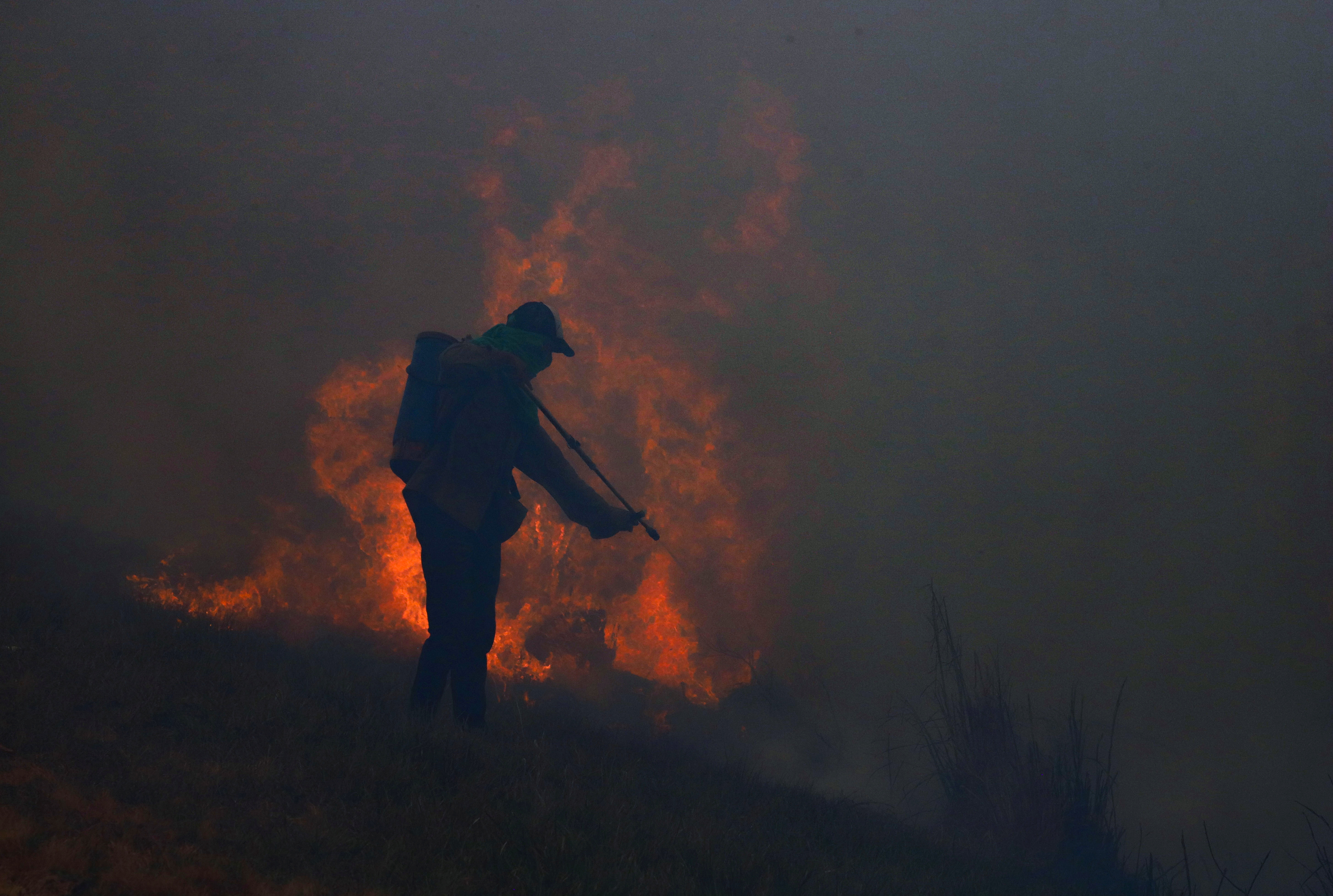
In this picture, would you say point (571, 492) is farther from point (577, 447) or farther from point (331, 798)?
point (331, 798)

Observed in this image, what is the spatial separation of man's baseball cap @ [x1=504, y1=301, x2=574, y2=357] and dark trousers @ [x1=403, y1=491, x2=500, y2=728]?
4.00 ft

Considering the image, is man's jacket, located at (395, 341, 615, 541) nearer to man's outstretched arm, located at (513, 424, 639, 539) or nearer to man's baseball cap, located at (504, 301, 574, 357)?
man's outstretched arm, located at (513, 424, 639, 539)

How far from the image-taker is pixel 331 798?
2.75 m

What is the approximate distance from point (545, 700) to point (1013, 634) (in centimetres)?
540

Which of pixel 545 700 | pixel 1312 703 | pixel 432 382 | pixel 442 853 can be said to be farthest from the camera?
pixel 1312 703

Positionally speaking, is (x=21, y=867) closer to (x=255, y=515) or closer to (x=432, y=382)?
(x=432, y=382)

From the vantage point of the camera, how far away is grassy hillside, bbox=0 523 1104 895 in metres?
2.18

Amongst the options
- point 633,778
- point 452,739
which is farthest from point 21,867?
point 633,778

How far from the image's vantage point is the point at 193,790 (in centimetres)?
259

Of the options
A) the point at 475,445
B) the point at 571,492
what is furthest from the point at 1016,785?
the point at 475,445

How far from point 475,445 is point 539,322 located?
92 cm

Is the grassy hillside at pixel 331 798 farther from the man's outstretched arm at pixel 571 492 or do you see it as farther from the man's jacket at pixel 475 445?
the man's outstretched arm at pixel 571 492

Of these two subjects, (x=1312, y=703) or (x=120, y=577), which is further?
(x=1312, y=703)

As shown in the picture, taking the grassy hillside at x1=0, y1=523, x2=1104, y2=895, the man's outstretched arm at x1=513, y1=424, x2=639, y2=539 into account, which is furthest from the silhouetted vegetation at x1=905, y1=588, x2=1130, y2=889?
the man's outstretched arm at x1=513, y1=424, x2=639, y2=539
